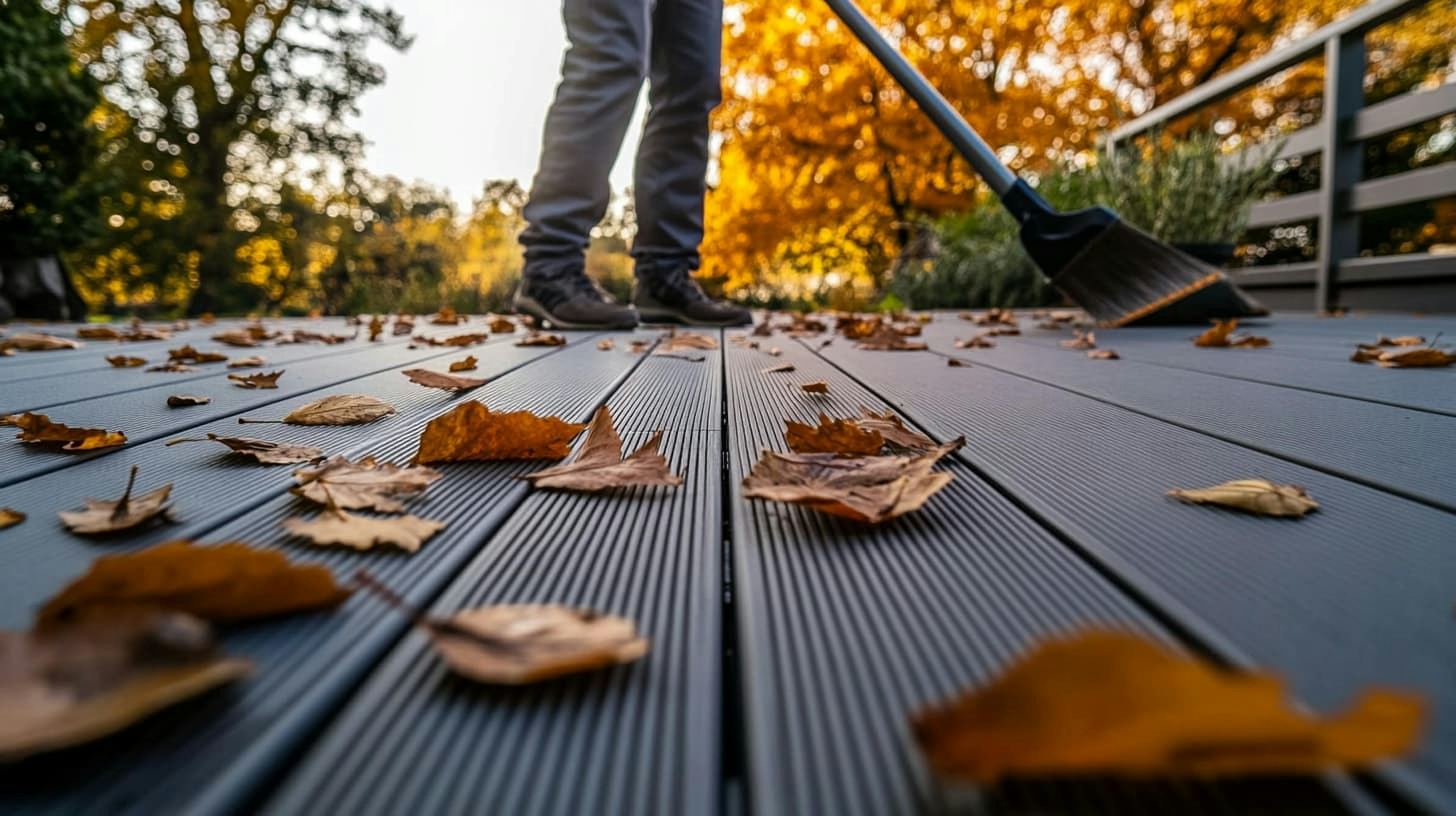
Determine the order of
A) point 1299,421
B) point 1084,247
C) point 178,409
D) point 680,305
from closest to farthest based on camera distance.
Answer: point 1299,421 → point 178,409 → point 1084,247 → point 680,305

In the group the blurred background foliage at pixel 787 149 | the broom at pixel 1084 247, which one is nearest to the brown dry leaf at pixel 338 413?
the broom at pixel 1084 247

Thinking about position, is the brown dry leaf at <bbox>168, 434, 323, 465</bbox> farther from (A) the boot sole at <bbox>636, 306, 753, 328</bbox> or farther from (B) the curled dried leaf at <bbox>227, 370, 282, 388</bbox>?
(A) the boot sole at <bbox>636, 306, 753, 328</bbox>

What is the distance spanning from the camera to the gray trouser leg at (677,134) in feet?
9.39

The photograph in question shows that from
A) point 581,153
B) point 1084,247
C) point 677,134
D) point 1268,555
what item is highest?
point 677,134

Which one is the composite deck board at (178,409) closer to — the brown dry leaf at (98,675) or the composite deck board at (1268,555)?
the brown dry leaf at (98,675)

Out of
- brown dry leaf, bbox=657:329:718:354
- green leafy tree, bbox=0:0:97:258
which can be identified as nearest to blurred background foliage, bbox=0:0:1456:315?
green leafy tree, bbox=0:0:97:258

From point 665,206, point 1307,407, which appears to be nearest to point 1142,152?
point 665,206

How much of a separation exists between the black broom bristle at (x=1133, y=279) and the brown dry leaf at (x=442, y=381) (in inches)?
92.3

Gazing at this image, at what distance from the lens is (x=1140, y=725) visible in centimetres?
27

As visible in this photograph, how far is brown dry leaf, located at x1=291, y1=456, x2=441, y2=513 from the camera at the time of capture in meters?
0.69

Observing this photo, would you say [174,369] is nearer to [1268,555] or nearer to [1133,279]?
[1268,555]

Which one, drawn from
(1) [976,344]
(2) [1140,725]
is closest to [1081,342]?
(1) [976,344]

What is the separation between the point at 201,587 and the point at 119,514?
0.29 meters

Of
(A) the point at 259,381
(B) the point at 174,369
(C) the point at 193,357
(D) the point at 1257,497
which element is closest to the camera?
(D) the point at 1257,497
